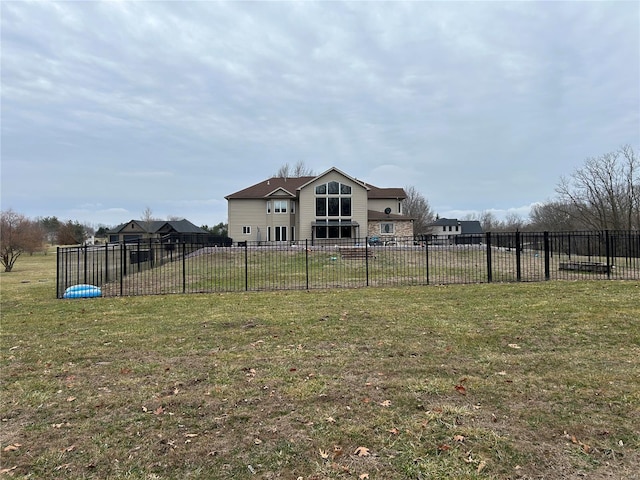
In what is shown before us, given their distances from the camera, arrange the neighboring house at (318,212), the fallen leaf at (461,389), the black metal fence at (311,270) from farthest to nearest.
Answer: the neighboring house at (318,212)
the black metal fence at (311,270)
the fallen leaf at (461,389)

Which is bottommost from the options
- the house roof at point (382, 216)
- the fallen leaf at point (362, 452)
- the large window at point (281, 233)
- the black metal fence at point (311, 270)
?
the fallen leaf at point (362, 452)

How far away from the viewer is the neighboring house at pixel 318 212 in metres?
35.6

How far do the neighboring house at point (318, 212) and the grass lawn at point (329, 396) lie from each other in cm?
2738

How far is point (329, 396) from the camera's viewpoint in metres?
3.80

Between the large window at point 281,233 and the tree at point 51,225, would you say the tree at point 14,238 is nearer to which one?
the large window at point 281,233

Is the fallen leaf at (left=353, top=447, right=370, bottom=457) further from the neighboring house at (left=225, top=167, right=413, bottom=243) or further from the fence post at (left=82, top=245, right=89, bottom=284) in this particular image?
the neighboring house at (left=225, top=167, right=413, bottom=243)

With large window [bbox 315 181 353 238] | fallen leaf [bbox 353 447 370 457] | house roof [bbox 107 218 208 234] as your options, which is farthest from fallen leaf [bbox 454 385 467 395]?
house roof [bbox 107 218 208 234]

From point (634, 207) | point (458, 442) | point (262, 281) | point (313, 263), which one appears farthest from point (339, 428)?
point (634, 207)

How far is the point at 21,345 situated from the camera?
5.99 meters

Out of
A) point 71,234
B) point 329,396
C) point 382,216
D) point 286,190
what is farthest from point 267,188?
point 71,234

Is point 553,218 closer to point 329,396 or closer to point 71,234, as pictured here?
point 329,396

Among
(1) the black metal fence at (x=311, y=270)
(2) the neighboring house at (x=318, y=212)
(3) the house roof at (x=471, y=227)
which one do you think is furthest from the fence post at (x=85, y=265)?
(3) the house roof at (x=471, y=227)

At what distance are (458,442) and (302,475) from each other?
3.98 ft

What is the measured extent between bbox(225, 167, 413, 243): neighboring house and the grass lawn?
27381 mm
